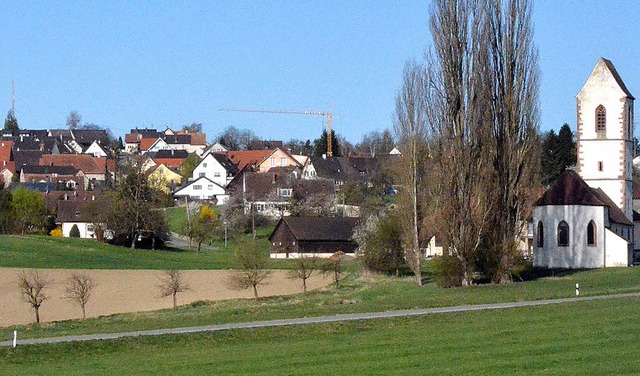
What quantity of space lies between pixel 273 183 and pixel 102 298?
6076 centimetres

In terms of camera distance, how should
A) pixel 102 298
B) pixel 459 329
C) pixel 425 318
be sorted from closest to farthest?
1. pixel 459 329
2. pixel 425 318
3. pixel 102 298

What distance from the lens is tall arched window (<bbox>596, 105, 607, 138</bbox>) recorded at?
64.5m

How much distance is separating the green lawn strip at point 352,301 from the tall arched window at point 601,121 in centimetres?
1013

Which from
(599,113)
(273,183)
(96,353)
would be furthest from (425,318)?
(273,183)

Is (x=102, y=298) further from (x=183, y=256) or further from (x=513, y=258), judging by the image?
(x=183, y=256)

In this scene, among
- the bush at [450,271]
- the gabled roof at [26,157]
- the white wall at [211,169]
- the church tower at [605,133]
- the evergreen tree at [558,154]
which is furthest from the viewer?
the gabled roof at [26,157]

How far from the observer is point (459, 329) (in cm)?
2772

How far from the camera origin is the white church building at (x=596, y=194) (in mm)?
61125

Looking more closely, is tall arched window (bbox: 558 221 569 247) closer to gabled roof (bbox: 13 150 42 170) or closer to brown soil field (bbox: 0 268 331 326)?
brown soil field (bbox: 0 268 331 326)

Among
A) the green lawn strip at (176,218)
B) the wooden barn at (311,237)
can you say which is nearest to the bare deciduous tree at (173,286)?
the wooden barn at (311,237)

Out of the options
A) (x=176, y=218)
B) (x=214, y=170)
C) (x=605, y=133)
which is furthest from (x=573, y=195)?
(x=214, y=170)

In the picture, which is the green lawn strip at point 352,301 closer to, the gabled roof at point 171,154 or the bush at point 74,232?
the bush at point 74,232

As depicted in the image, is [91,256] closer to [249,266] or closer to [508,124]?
[249,266]

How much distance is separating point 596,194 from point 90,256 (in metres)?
33.8
